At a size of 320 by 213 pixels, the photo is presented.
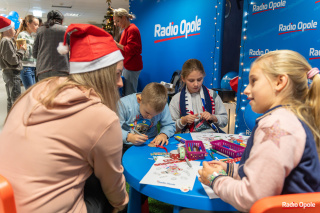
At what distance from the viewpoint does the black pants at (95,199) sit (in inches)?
49.5

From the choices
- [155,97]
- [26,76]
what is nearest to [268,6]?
[155,97]

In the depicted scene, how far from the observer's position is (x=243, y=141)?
1898 mm

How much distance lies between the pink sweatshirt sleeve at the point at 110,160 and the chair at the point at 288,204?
0.58 m

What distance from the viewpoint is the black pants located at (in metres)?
1.26

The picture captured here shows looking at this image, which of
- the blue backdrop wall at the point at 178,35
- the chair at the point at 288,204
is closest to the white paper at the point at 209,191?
the chair at the point at 288,204

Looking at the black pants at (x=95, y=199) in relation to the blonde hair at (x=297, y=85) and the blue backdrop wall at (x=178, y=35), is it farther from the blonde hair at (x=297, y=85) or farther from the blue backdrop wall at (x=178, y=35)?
the blue backdrop wall at (x=178, y=35)

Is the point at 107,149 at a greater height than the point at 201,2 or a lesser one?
lesser

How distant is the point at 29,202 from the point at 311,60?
329 centimetres

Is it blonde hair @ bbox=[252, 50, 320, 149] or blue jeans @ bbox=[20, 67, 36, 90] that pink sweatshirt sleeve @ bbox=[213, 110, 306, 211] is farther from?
blue jeans @ bbox=[20, 67, 36, 90]

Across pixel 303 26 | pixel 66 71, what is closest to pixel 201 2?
pixel 303 26

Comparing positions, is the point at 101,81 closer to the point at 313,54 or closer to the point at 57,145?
the point at 57,145

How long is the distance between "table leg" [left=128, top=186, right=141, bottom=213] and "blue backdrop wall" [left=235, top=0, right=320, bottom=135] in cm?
169

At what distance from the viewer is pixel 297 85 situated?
1105 millimetres

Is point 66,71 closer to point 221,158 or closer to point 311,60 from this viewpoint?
point 221,158
